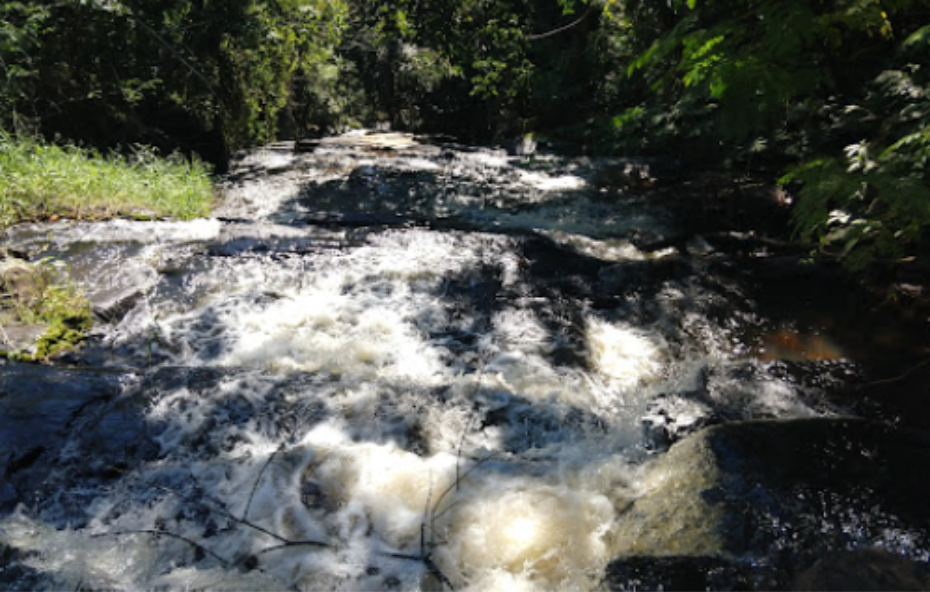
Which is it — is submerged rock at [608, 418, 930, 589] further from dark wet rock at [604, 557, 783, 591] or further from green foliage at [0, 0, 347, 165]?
green foliage at [0, 0, 347, 165]

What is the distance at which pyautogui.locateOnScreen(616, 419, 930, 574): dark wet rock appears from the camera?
7.68 ft

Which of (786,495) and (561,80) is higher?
(561,80)

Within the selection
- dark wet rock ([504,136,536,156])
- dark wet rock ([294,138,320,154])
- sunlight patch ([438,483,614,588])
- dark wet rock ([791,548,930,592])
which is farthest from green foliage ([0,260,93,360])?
dark wet rock ([504,136,536,156])

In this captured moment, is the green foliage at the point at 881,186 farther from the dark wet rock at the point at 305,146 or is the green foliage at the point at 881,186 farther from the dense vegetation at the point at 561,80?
the dark wet rock at the point at 305,146

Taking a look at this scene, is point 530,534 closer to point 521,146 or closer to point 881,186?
point 881,186

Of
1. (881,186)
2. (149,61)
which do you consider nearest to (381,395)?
(881,186)

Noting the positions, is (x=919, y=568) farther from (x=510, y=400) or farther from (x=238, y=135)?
(x=238, y=135)

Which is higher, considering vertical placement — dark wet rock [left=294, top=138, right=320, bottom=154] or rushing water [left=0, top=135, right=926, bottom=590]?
dark wet rock [left=294, top=138, right=320, bottom=154]

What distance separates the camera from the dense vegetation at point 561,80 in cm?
288

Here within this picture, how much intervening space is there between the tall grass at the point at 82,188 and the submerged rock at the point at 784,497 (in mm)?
7122

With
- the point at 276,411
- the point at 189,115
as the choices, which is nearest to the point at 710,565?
the point at 276,411

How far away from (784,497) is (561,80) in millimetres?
16348

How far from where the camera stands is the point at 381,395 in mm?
3945

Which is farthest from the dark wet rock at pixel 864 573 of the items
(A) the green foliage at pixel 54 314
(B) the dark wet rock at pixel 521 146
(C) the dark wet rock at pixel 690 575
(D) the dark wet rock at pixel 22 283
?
(B) the dark wet rock at pixel 521 146
